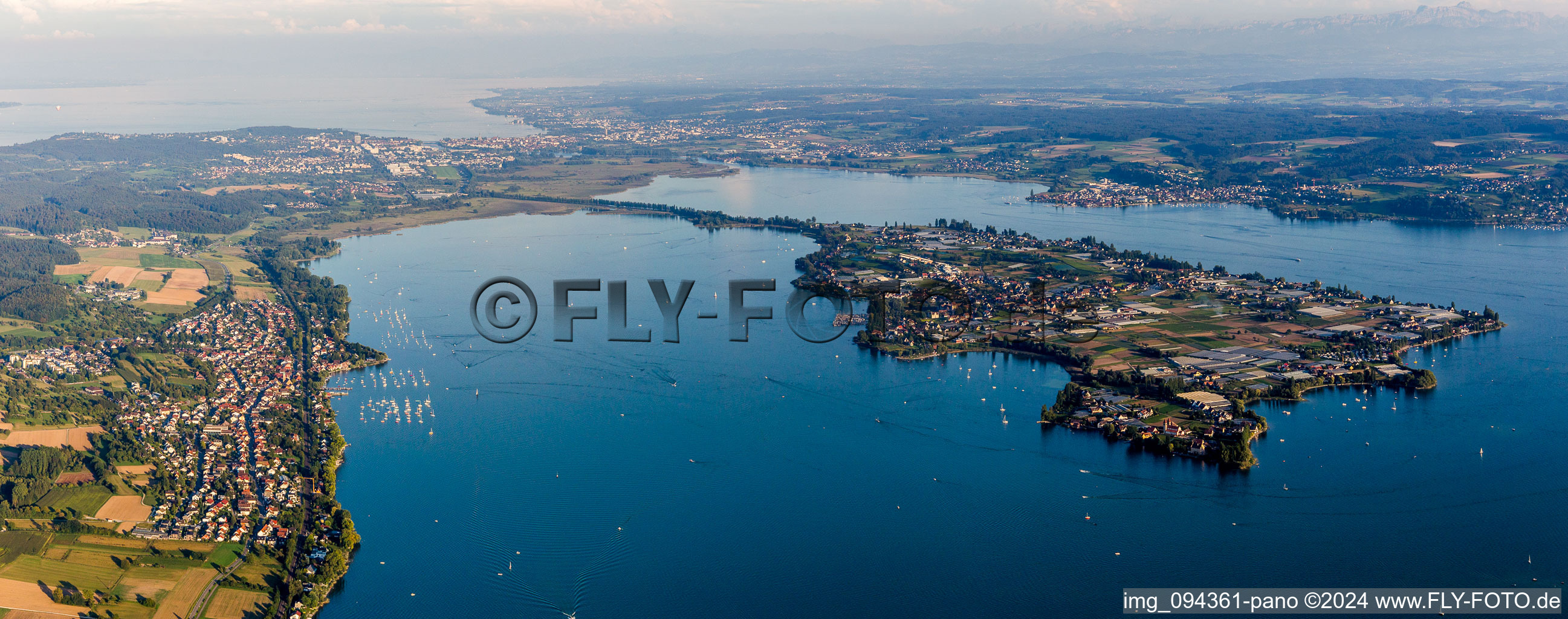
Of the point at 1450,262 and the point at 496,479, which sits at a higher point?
the point at 1450,262

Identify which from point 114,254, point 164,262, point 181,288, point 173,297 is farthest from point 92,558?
point 114,254

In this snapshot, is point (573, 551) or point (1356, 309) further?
point (1356, 309)

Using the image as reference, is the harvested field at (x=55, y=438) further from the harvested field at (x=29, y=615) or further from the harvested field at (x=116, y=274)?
the harvested field at (x=116, y=274)

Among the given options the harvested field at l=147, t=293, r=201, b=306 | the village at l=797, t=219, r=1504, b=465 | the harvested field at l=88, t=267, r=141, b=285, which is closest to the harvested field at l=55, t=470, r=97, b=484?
the harvested field at l=147, t=293, r=201, b=306

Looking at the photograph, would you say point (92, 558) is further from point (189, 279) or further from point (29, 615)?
point (189, 279)

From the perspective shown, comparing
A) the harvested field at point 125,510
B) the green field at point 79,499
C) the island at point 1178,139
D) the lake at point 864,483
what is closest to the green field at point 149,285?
the lake at point 864,483

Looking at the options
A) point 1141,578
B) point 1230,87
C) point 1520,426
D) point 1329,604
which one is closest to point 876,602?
point 1141,578

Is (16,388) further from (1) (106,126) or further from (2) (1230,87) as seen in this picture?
(2) (1230,87)
